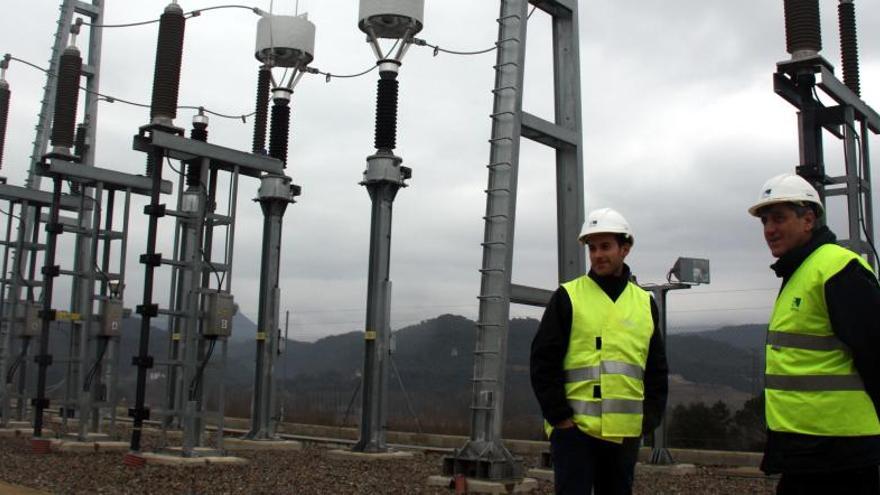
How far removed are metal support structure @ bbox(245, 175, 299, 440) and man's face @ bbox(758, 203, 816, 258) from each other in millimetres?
10866

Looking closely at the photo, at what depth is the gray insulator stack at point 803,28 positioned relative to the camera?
814 centimetres

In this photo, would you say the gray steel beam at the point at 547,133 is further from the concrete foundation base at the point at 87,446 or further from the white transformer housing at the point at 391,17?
the concrete foundation base at the point at 87,446

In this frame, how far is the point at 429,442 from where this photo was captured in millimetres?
15242

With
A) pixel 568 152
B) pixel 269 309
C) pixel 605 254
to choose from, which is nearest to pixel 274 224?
pixel 269 309

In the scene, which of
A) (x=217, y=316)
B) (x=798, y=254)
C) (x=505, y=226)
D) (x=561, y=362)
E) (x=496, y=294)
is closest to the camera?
(x=798, y=254)

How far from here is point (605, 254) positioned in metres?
4.06

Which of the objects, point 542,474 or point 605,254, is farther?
point 542,474

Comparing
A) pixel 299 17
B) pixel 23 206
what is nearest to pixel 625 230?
pixel 299 17

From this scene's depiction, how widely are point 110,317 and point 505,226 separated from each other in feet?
21.0

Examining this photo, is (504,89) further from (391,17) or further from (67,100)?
(67,100)

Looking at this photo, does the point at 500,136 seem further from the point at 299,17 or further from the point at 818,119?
the point at 299,17

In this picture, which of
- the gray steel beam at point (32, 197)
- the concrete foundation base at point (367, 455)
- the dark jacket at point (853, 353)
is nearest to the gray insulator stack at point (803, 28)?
the dark jacket at point (853, 353)

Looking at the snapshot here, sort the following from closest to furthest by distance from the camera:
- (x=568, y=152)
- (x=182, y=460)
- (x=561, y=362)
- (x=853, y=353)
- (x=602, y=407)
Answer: (x=853, y=353)
(x=602, y=407)
(x=561, y=362)
(x=182, y=460)
(x=568, y=152)

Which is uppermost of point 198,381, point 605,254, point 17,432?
point 605,254
